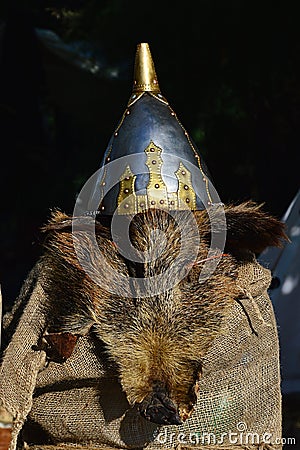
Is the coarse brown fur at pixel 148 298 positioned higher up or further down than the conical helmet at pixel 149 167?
further down

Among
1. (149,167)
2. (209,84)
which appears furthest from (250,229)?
(209,84)

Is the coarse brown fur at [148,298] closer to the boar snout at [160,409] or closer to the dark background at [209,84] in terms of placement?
the boar snout at [160,409]

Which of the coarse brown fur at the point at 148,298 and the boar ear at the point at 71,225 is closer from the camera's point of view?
the coarse brown fur at the point at 148,298

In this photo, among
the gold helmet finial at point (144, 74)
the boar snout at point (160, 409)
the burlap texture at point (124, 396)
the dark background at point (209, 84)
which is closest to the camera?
the boar snout at point (160, 409)

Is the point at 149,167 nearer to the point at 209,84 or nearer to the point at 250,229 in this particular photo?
the point at 250,229

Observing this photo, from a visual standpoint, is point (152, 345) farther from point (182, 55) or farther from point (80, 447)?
point (182, 55)

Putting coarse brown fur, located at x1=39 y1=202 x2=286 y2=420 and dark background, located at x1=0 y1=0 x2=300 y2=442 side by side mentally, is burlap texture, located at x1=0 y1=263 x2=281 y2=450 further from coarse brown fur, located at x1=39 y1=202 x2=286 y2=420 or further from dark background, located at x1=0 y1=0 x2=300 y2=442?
dark background, located at x1=0 y1=0 x2=300 y2=442

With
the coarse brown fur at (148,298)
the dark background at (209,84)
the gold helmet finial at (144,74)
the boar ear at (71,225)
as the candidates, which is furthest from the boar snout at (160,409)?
the dark background at (209,84)

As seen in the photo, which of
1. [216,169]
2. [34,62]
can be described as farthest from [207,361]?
[34,62]

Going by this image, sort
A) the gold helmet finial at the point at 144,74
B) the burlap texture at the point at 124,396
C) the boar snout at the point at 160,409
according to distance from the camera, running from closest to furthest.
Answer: the boar snout at the point at 160,409 → the burlap texture at the point at 124,396 → the gold helmet finial at the point at 144,74
